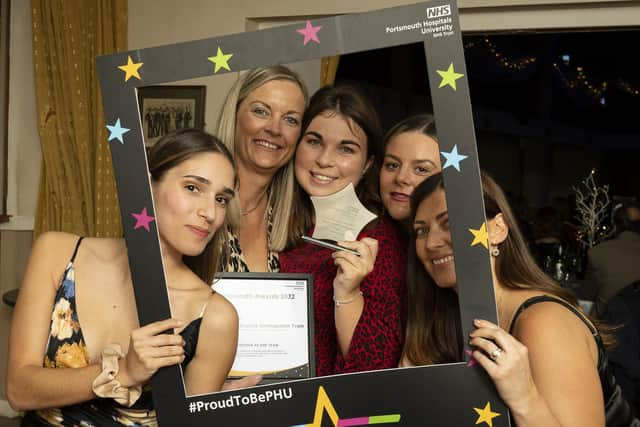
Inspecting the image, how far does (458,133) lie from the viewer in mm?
1118

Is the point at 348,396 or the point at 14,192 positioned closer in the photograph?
the point at 348,396

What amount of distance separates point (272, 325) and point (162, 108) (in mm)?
440

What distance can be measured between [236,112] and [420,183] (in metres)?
0.36

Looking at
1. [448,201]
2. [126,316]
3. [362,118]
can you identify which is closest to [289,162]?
[362,118]

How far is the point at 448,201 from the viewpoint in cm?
112

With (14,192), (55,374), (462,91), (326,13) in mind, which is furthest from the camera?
(14,192)

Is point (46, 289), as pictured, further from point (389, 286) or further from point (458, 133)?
point (458, 133)

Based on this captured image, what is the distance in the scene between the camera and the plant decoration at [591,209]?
9.94ft

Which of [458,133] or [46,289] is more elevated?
[458,133]

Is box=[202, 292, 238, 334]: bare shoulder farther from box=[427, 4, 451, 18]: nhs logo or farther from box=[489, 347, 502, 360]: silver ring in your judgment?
box=[427, 4, 451, 18]: nhs logo

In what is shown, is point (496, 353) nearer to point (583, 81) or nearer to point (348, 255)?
point (348, 255)

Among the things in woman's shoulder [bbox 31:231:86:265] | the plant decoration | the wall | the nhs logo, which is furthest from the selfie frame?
the wall

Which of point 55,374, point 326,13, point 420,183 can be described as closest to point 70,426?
point 55,374

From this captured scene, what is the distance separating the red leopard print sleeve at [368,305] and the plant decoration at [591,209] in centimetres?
208
